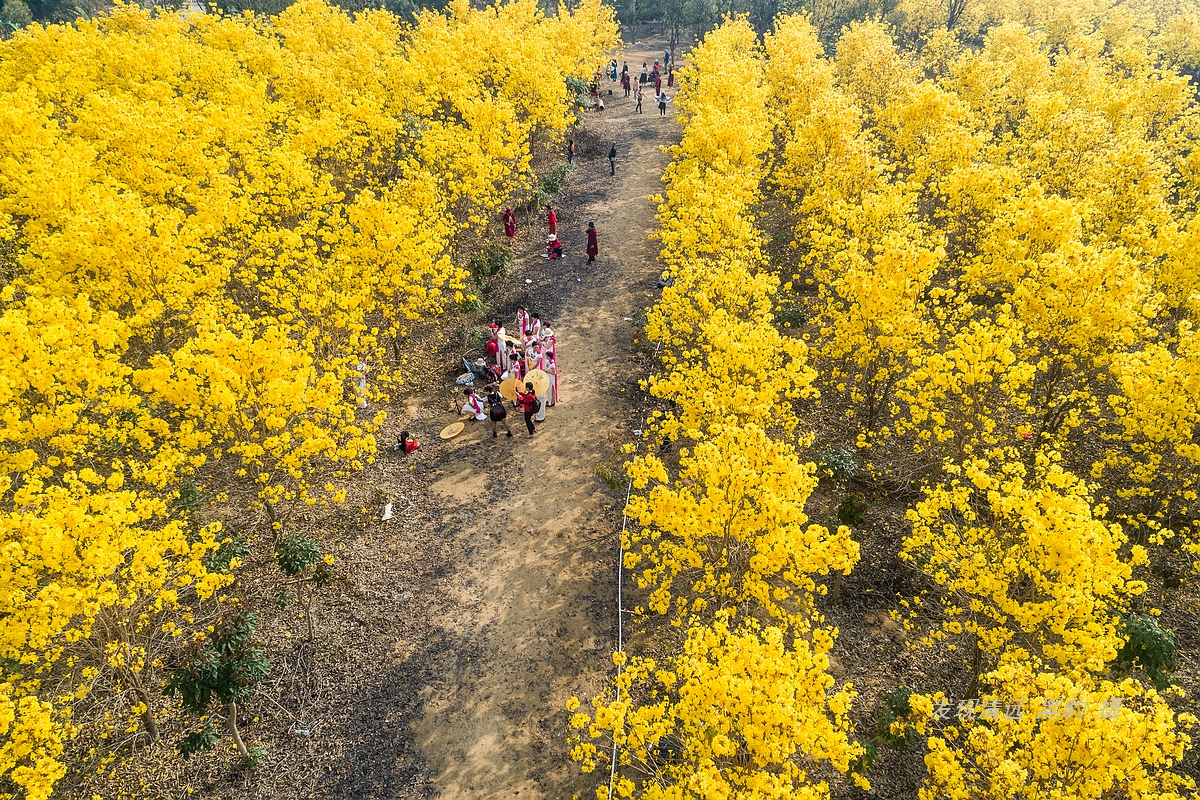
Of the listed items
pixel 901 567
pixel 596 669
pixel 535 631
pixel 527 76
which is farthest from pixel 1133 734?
pixel 527 76

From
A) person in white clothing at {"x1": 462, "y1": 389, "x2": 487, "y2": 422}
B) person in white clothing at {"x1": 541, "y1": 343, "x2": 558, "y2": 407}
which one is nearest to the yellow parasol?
person in white clothing at {"x1": 541, "y1": 343, "x2": 558, "y2": 407}

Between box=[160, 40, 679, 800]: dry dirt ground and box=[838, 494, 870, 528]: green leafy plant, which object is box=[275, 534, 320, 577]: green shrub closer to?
box=[160, 40, 679, 800]: dry dirt ground

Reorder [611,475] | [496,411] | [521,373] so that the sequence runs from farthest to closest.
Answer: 1. [521,373]
2. [496,411]
3. [611,475]

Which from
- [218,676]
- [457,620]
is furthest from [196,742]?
[457,620]

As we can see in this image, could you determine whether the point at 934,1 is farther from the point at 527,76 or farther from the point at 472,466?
the point at 472,466

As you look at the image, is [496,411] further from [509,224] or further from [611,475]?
[509,224]

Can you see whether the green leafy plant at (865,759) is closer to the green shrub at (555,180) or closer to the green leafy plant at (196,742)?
the green leafy plant at (196,742)

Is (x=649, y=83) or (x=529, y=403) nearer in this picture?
(x=529, y=403)
